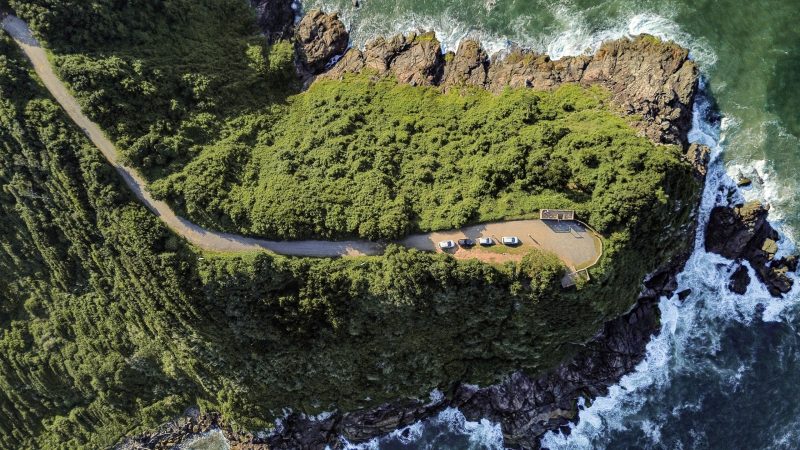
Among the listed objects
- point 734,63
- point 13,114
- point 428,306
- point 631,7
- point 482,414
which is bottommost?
point 482,414

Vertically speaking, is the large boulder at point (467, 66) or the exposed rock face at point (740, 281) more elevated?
the large boulder at point (467, 66)

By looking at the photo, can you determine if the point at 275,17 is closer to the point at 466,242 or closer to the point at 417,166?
the point at 417,166

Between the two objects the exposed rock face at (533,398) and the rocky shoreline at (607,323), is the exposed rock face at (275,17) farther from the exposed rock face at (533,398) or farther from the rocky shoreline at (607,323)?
the exposed rock face at (533,398)

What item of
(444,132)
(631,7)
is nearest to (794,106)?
(631,7)

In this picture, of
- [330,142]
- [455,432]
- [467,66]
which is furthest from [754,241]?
[330,142]

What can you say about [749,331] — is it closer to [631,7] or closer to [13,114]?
[631,7]

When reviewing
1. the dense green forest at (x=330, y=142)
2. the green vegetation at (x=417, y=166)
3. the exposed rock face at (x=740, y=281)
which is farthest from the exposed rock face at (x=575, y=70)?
the exposed rock face at (x=740, y=281)
